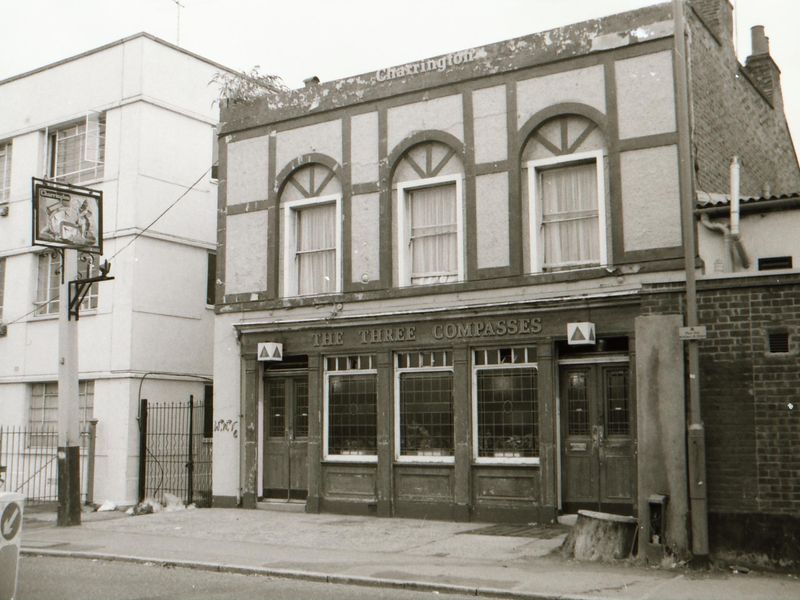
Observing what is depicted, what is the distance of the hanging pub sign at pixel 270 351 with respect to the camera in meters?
17.3

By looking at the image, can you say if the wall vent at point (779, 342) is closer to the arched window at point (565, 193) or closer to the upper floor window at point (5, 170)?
the arched window at point (565, 193)

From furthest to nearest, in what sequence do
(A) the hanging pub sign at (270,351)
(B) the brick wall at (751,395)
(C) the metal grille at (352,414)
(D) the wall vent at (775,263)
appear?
(A) the hanging pub sign at (270,351) < (C) the metal grille at (352,414) < (D) the wall vent at (775,263) < (B) the brick wall at (751,395)

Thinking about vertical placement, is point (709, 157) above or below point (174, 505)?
above

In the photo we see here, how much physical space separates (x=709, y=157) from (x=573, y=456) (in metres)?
5.32

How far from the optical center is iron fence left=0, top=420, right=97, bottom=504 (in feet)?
68.5

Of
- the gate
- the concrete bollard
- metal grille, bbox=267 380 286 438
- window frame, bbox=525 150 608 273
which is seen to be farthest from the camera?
the gate

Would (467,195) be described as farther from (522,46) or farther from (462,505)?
(462,505)

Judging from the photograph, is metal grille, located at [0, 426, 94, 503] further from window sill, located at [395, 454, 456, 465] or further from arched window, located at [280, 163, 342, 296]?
window sill, located at [395, 454, 456, 465]

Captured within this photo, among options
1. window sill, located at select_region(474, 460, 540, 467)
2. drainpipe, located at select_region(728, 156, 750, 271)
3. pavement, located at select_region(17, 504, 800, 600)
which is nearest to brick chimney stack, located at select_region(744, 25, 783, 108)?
drainpipe, located at select_region(728, 156, 750, 271)

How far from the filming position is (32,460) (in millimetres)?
21359

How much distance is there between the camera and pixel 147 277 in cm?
2056

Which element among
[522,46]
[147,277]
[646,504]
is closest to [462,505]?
[646,504]

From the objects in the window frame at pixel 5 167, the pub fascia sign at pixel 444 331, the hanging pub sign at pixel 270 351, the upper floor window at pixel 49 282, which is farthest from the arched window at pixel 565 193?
the window frame at pixel 5 167

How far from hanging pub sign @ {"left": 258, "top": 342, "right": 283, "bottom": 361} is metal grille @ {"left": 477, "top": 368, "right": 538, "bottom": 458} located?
13.4 ft
